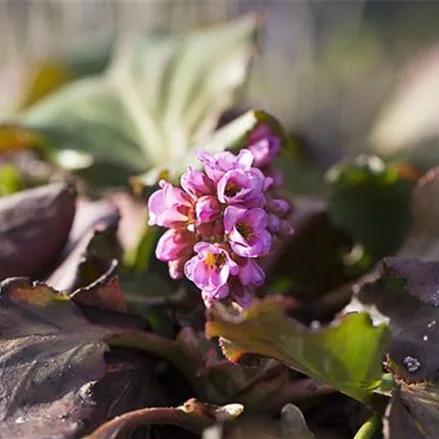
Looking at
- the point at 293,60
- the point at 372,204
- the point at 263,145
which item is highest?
the point at 263,145

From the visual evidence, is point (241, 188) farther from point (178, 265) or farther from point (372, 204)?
point (372, 204)

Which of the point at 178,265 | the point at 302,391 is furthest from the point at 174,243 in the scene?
the point at 302,391

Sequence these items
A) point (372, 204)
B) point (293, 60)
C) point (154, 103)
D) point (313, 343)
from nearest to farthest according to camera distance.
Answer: point (313, 343) < point (372, 204) < point (154, 103) < point (293, 60)

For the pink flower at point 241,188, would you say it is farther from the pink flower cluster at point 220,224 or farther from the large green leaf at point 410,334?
the large green leaf at point 410,334

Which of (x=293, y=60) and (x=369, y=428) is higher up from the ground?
(x=369, y=428)

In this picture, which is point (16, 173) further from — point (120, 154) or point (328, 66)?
point (328, 66)

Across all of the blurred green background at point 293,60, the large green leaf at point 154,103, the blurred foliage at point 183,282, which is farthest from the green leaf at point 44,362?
the blurred green background at point 293,60

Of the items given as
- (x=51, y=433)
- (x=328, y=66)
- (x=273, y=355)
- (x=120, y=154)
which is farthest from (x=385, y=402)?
(x=328, y=66)

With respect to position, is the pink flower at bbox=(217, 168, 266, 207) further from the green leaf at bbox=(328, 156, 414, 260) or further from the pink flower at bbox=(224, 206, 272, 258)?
the green leaf at bbox=(328, 156, 414, 260)
